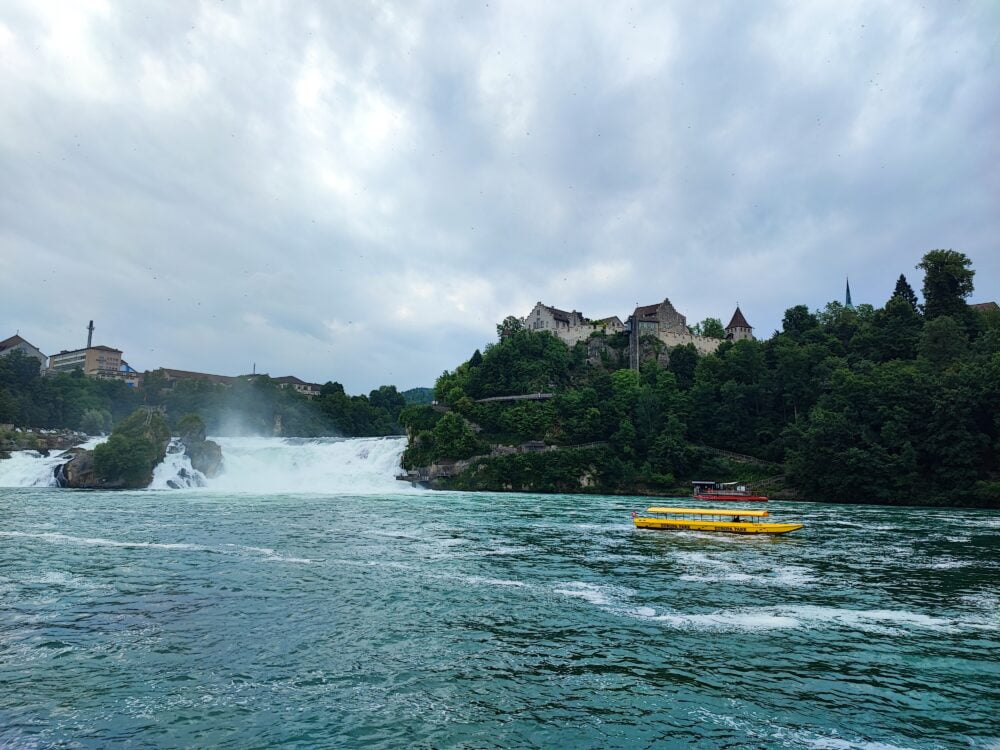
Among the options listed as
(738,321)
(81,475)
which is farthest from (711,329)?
(81,475)

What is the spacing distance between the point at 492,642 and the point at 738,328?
366ft

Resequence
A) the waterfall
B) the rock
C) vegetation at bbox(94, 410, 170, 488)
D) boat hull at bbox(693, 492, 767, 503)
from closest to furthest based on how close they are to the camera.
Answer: boat hull at bbox(693, 492, 767, 503), vegetation at bbox(94, 410, 170, 488), the rock, the waterfall

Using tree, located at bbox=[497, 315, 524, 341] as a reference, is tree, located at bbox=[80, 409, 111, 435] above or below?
below

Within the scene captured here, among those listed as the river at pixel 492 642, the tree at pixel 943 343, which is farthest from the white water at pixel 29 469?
the tree at pixel 943 343

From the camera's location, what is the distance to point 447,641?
14.5 meters

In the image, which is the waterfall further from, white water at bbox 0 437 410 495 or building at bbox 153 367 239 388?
building at bbox 153 367 239 388

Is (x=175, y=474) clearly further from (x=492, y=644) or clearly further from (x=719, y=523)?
(x=492, y=644)

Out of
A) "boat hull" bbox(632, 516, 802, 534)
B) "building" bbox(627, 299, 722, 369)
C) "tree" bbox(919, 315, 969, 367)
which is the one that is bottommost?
"boat hull" bbox(632, 516, 802, 534)

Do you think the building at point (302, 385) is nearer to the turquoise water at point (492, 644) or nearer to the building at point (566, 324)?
the building at point (566, 324)

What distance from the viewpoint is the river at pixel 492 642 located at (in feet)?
33.3

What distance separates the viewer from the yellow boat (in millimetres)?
33938

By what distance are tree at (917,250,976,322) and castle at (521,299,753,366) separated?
2961cm

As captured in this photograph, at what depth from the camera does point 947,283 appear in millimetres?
80875

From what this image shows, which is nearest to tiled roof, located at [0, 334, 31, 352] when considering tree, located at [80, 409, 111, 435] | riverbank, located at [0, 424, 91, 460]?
tree, located at [80, 409, 111, 435]
